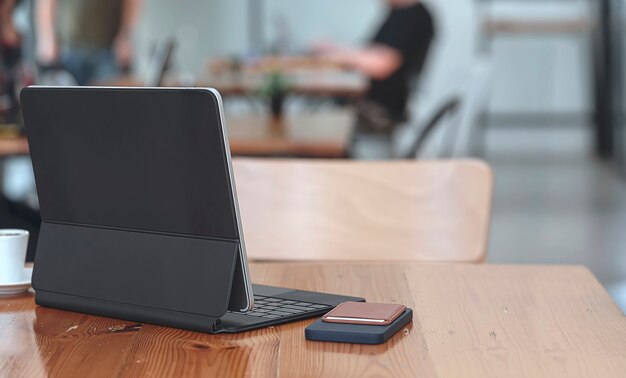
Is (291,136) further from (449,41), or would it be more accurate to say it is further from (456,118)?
(449,41)

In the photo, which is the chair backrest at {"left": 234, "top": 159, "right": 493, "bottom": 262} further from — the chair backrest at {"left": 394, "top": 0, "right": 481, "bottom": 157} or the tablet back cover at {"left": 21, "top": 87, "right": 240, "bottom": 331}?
the chair backrest at {"left": 394, "top": 0, "right": 481, "bottom": 157}

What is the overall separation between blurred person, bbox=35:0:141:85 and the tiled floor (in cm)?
247

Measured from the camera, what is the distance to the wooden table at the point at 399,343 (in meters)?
0.95

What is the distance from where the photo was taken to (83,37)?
20.6ft

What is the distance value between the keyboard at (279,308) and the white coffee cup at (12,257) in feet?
1.02

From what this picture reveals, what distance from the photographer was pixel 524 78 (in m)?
10.2

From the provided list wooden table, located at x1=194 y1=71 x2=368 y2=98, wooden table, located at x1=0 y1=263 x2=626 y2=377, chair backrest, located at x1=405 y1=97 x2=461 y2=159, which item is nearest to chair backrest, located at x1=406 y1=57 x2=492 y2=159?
chair backrest, located at x1=405 y1=97 x2=461 y2=159

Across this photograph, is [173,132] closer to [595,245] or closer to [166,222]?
[166,222]

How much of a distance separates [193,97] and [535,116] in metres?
9.50

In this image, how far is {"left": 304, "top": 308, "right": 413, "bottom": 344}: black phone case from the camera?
3.37 ft

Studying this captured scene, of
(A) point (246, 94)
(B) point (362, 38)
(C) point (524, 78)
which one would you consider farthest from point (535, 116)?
(A) point (246, 94)

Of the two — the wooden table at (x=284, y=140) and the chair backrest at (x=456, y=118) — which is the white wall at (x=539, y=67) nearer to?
the chair backrest at (x=456, y=118)

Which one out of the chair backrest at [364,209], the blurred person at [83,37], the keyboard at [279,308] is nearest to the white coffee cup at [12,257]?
the keyboard at [279,308]

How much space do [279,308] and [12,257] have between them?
1.20 ft
